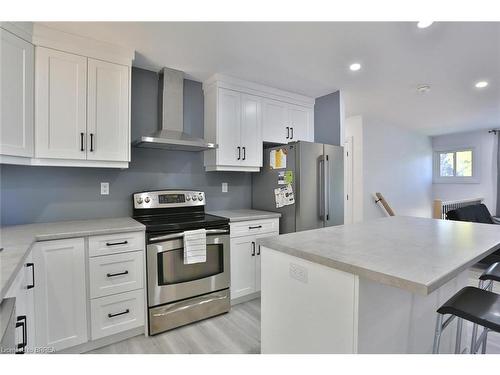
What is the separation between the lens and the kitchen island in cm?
106

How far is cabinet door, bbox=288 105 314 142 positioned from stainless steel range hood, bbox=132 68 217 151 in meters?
1.22

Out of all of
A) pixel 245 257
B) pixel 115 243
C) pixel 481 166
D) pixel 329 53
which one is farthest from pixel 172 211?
pixel 481 166

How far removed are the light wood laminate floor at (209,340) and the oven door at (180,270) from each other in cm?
27

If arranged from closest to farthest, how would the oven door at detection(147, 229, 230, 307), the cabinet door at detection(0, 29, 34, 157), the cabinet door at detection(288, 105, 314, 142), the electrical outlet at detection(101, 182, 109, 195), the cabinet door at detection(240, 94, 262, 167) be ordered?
the cabinet door at detection(0, 29, 34, 157), the oven door at detection(147, 229, 230, 307), the electrical outlet at detection(101, 182, 109, 195), the cabinet door at detection(240, 94, 262, 167), the cabinet door at detection(288, 105, 314, 142)

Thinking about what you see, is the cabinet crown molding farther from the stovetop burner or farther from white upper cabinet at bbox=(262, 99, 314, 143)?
the stovetop burner

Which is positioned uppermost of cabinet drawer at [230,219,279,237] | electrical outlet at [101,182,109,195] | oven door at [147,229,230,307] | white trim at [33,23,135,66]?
white trim at [33,23,135,66]

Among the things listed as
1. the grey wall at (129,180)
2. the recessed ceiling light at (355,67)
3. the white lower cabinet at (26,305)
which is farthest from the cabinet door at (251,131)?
the white lower cabinet at (26,305)

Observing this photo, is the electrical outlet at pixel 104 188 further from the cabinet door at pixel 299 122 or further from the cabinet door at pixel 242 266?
the cabinet door at pixel 299 122

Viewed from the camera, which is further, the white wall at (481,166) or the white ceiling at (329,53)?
the white wall at (481,166)

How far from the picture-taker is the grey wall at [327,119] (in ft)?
11.3

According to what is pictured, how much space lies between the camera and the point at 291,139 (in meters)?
3.41

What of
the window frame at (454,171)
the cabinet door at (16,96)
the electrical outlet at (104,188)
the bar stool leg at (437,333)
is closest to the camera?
the bar stool leg at (437,333)

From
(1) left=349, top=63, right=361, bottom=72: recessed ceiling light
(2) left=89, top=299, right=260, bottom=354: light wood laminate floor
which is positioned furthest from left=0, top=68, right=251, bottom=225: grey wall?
(1) left=349, top=63, right=361, bottom=72: recessed ceiling light
